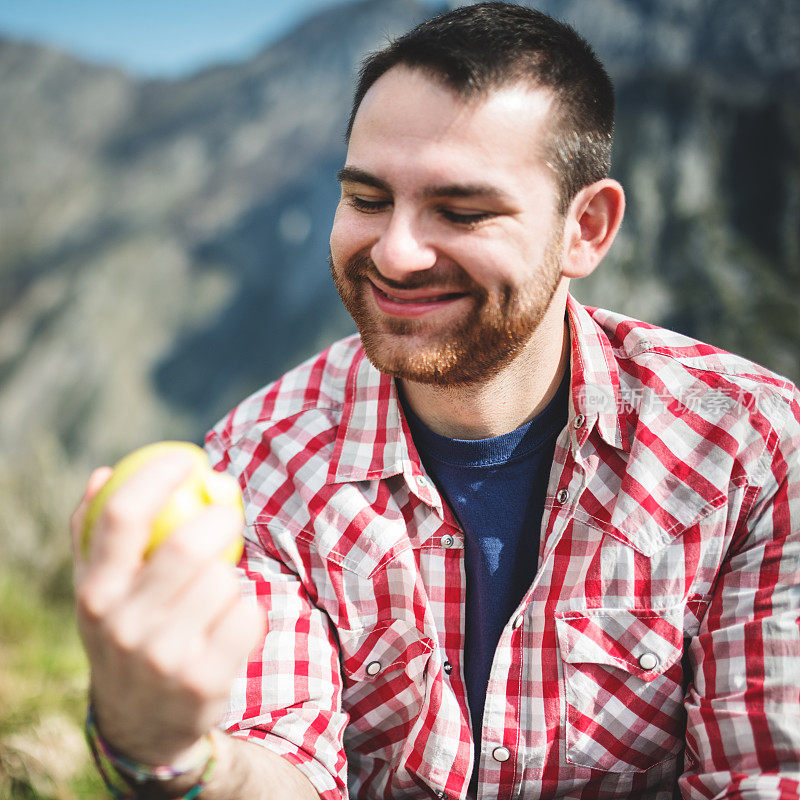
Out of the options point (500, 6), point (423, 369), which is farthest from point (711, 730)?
point (500, 6)

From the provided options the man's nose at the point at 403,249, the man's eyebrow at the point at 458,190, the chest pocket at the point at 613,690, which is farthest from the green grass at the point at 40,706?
the man's eyebrow at the point at 458,190

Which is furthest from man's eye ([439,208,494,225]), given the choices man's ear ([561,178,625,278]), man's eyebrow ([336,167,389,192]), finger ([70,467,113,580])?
finger ([70,467,113,580])

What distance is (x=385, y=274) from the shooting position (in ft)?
5.07

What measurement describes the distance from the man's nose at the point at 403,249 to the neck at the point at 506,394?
0.31 meters

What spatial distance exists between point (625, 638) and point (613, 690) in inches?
4.6

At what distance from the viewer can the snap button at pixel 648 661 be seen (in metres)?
1.58

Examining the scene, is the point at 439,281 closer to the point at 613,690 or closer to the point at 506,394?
the point at 506,394

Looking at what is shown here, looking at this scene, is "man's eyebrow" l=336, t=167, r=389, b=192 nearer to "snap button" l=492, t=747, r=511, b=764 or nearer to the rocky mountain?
"snap button" l=492, t=747, r=511, b=764

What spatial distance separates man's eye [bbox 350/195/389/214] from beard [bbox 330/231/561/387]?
0.32ft

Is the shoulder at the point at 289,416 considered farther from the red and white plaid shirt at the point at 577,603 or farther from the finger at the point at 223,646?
the finger at the point at 223,646

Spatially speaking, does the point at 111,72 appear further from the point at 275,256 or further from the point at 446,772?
the point at 446,772

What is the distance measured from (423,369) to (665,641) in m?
0.78

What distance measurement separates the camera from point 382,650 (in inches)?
67.8

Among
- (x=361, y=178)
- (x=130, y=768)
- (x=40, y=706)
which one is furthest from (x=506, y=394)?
(x=40, y=706)
